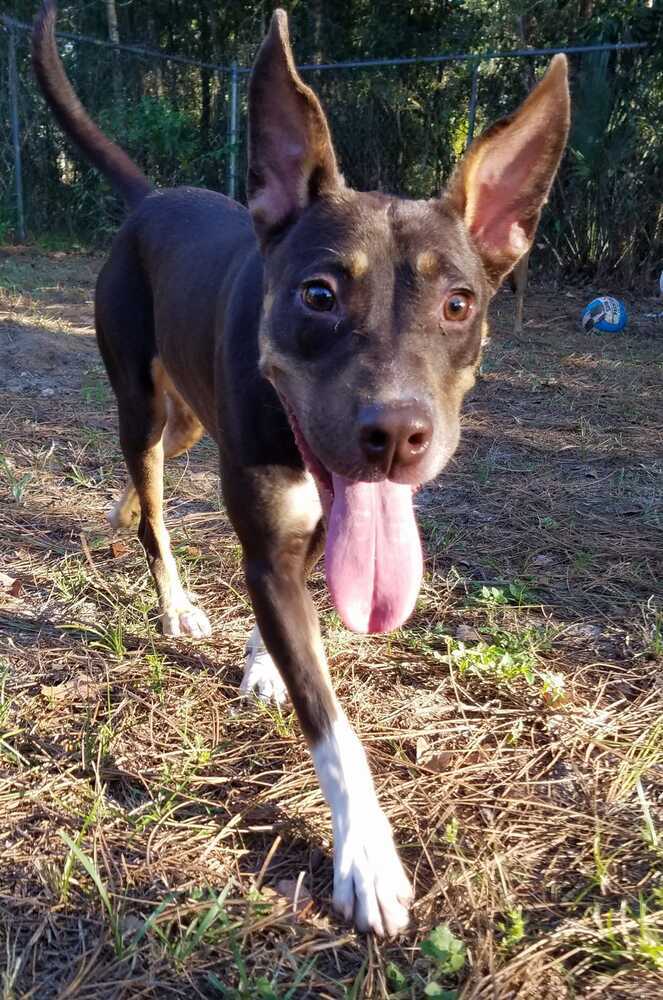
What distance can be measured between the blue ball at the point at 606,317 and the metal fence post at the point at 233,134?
6.47 m

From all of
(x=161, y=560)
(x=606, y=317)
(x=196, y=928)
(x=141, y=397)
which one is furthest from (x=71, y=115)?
(x=606, y=317)

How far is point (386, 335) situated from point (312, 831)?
1328 millimetres

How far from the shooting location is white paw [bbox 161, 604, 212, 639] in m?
3.12

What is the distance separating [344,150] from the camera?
1242 centimetres

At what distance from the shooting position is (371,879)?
6.19ft

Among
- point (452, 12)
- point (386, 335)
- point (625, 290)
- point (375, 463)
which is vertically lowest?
point (625, 290)

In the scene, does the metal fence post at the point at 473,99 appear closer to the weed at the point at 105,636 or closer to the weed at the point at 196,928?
the weed at the point at 105,636

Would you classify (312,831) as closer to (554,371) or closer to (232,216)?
(232,216)

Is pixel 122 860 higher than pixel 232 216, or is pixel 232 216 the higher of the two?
pixel 232 216

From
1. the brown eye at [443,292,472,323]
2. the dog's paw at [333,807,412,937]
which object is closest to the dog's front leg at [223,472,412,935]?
the dog's paw at [333,807,412,937]

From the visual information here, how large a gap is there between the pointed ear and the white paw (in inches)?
65.1

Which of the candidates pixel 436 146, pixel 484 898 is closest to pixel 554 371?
pixel 484 898

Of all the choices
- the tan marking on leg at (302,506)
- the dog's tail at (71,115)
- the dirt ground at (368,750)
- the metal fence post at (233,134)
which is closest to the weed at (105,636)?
the dirt ground at (368,750)

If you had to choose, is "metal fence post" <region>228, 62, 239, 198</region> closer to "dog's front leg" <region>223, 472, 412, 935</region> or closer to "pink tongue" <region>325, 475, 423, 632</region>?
"dog's front leg" <region>223, 472, 412, 935</region>
